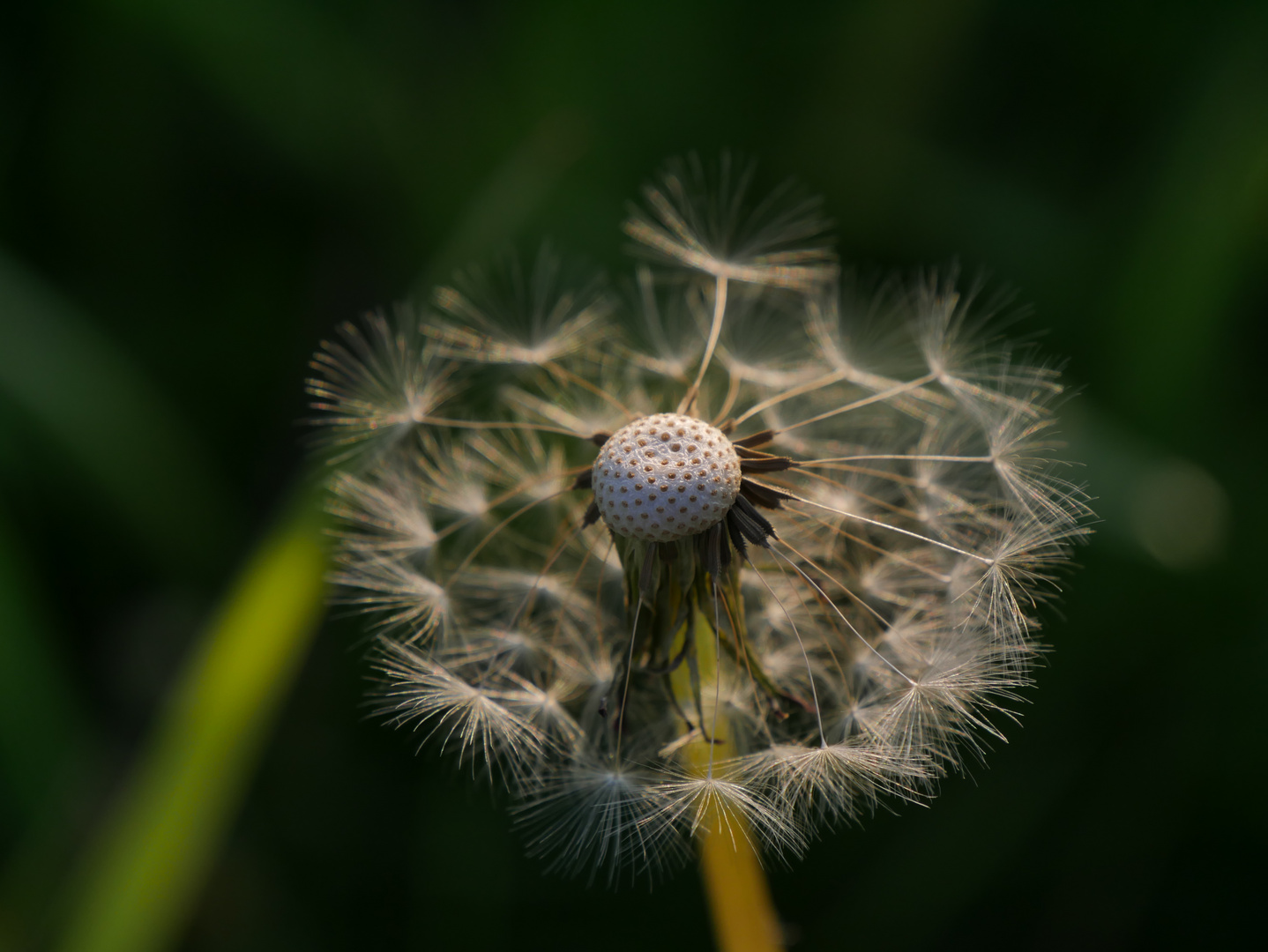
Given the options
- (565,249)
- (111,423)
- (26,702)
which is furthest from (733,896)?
(111,423)

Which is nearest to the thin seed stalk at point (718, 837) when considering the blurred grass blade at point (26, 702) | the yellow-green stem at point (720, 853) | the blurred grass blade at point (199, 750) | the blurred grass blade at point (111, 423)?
the yellow-green stem at point (720, 853)

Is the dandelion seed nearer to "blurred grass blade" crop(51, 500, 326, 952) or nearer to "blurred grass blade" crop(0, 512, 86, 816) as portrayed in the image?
"blurred grass blade" crop(51, 500, 326, 952)

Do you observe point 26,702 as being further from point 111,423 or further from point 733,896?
point 733,896

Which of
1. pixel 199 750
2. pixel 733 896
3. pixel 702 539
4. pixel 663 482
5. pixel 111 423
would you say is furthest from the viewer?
pixel 111 423

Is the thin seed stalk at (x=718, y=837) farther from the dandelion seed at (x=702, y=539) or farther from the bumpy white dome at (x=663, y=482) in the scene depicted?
the bumpy white dome at (x=663, y=482)

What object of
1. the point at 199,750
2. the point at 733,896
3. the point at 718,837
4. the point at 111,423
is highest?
the point at 111,423

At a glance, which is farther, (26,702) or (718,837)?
(26,702)
